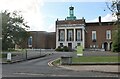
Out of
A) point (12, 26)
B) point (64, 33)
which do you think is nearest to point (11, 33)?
point (12, 26)

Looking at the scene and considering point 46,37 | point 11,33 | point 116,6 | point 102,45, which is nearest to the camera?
point 116,6

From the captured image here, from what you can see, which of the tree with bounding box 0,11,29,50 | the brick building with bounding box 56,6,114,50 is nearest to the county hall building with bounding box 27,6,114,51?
the brick building with bounding box 56,6,114,50

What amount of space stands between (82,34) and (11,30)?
→ 4146 cm

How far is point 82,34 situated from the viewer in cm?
9250

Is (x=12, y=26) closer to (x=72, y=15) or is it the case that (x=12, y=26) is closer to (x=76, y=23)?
(x=76, y=23)

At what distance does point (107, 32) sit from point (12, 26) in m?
43.4

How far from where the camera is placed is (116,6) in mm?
28000

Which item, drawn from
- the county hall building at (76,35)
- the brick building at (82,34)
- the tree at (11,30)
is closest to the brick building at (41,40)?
the county hall building at (76,35)

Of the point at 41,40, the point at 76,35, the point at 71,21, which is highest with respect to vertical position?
the point at 71,21

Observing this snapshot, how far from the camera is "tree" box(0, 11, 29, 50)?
52.9 metres

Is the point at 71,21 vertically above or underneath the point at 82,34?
above

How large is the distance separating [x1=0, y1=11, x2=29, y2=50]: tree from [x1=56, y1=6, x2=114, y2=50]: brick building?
3774cm

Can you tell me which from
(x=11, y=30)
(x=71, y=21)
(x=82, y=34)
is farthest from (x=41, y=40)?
(x=11, y=30)

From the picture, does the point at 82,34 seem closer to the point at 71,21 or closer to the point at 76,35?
the point at 76,35
